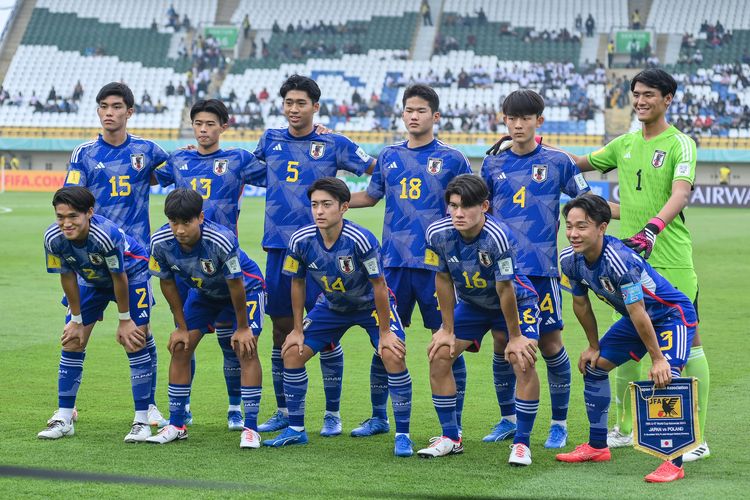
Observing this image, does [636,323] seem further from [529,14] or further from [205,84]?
[529,14]

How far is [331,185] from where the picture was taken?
22.5 feet

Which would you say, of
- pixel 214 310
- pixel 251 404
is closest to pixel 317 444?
pixel 251 404

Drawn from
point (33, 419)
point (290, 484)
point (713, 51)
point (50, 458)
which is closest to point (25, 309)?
point (33, 419)

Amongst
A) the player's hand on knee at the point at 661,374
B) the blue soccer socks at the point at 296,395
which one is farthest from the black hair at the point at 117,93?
the player's hand on knee at the point at 661,374

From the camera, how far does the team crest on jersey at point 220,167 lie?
780 cm

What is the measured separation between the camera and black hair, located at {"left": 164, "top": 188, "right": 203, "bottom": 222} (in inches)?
268

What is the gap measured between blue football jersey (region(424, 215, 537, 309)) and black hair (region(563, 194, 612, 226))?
446 mm

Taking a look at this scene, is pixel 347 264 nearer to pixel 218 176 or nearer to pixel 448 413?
pixel 448 413

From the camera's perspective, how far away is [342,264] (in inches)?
275

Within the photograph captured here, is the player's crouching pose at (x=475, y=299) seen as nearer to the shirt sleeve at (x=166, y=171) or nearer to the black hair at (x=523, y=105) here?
the black hair at (x=523, y=105)

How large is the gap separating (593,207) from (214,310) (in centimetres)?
273

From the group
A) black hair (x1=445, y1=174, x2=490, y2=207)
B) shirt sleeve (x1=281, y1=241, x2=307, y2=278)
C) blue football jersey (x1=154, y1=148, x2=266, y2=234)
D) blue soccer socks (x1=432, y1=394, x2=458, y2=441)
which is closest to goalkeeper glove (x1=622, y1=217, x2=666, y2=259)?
black hair (x1=445, y1=174, x2=490, y2=207)

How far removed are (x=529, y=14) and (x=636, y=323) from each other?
51.2 meters

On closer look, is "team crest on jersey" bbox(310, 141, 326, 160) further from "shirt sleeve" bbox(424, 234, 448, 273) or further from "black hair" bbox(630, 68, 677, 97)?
"black hair" bbox(630, 68, 677, 97)
